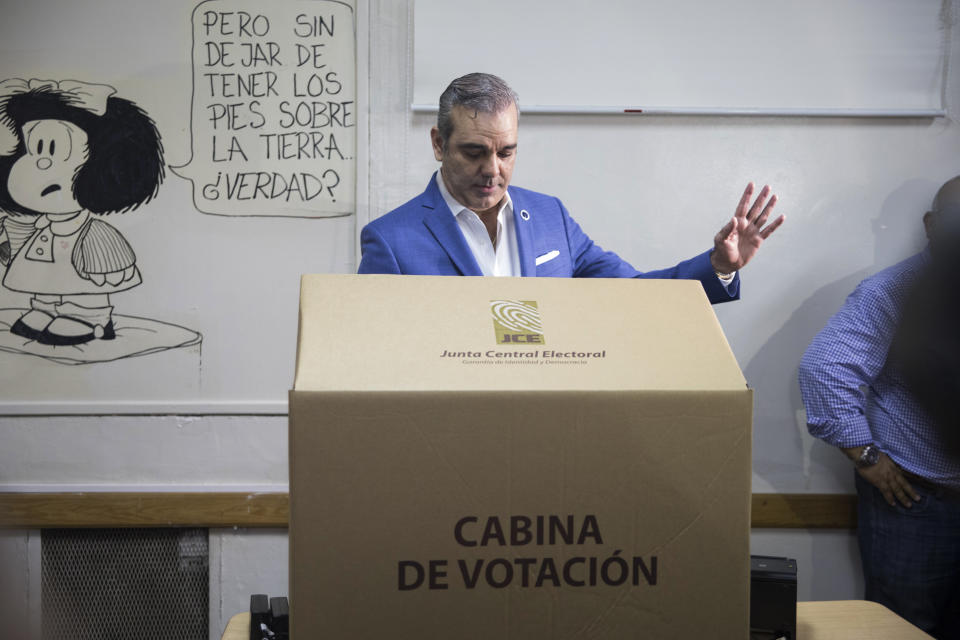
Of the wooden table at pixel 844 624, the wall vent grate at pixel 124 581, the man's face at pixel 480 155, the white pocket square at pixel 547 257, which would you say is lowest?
the wall vent grate at pixel 124 581

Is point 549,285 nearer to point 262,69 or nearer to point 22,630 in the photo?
point 22,630

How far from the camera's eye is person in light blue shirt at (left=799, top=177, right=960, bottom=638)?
241 cm

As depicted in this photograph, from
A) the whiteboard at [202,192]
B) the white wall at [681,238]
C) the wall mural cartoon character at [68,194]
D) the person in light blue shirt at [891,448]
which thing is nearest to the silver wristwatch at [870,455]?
the person in light blue shirt at [891,448]

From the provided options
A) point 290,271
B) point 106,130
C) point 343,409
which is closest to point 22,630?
point 343,409

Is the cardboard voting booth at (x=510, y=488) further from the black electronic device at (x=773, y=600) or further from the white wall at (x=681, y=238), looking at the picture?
the white wall at (x=681, y=238)

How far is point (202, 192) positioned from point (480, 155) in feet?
4.08

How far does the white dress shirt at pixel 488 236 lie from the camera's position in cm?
183

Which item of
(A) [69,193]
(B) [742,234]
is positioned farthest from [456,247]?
(A) [69,193]

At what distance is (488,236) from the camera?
1.87 metres

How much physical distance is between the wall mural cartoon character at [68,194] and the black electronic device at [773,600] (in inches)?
86.9

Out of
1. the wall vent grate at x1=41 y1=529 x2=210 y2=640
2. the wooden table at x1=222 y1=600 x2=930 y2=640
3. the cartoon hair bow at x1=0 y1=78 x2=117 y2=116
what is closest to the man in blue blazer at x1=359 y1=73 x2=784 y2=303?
the wooden table at x1=222 y1=600 x2=930 y2=640

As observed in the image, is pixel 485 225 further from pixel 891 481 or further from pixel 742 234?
pixel 891 481

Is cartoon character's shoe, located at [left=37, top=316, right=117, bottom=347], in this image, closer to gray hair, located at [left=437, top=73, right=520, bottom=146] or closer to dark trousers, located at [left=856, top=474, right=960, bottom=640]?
gray hair, located at [left=437, top=73, right=520, bottom=146]

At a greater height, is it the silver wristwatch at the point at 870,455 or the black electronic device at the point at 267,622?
the silver wristwatch at the point at 870,455
